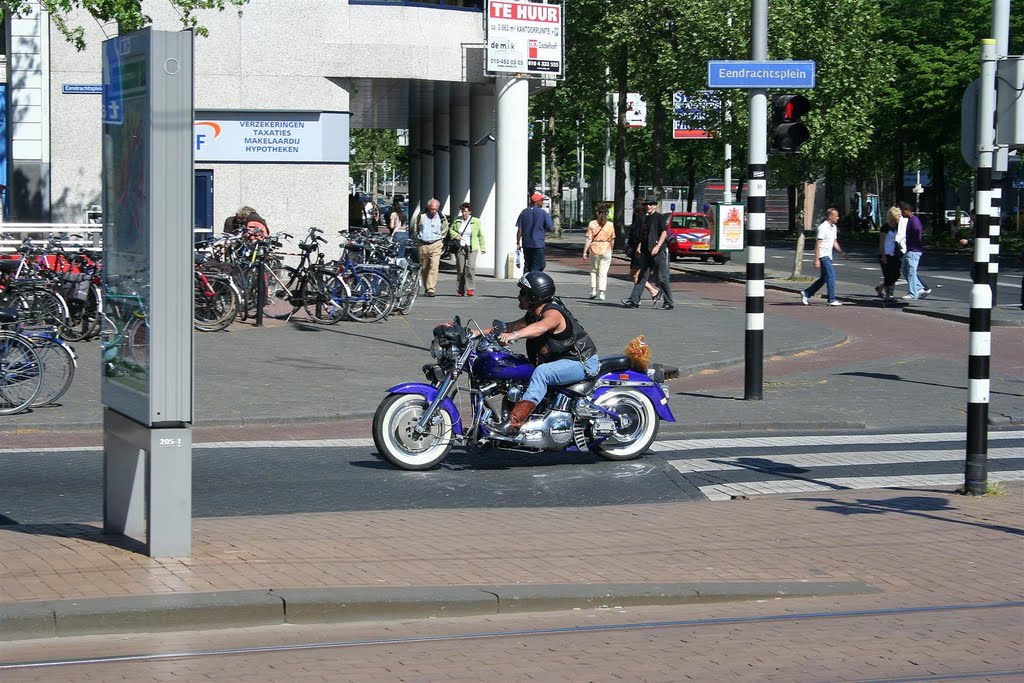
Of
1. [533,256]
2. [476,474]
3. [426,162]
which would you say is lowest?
[476,474]

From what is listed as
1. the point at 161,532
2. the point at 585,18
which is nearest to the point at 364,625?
the point at 161,532

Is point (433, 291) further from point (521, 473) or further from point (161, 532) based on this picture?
point (161, 532)

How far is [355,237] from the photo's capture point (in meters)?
22.4

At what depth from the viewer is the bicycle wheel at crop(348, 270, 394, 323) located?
1939 cm

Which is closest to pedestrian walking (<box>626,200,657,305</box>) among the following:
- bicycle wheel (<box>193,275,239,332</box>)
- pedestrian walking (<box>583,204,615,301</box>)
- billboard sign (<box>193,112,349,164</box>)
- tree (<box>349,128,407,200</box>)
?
pedestrian walking (<box>583,204,615,301</box>)

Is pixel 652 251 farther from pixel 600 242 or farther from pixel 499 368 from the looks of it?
pixel 499 368

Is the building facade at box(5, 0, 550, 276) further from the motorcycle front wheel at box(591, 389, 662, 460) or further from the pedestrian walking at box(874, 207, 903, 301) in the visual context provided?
the motorcycle front wheel at box(591, 389, 662, 460)

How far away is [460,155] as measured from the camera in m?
39.0

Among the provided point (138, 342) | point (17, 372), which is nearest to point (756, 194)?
point (17, 372)

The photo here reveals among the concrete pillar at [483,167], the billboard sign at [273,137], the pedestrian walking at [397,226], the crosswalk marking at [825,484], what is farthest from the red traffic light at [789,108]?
the concrete pillar at [483,167]

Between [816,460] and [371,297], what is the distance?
32.8 feet

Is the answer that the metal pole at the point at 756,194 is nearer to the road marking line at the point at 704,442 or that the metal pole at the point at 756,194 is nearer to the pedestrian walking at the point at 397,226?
the road marking line at the point at 704,442

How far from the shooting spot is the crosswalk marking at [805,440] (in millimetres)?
11336

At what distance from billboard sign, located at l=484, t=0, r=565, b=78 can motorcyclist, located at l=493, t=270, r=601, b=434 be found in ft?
61.2
